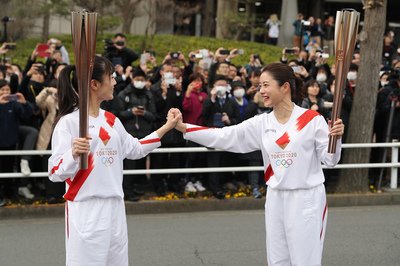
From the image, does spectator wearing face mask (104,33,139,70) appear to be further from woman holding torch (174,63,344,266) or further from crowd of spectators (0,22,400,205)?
woman holding torch (174,63,344,266)

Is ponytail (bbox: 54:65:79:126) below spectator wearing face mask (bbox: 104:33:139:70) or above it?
below

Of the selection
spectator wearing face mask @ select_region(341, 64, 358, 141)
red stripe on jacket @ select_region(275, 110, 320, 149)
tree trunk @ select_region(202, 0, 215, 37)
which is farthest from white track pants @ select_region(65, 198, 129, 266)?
tree trunk @ select_region(202, 0, 215, 37)

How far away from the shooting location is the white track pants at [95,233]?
3.57m

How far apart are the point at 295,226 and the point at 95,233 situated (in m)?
1.20

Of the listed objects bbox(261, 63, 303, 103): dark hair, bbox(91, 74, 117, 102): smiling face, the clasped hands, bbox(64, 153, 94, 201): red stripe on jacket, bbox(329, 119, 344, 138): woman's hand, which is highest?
bbox(261, 63, 303, 103): dark hair

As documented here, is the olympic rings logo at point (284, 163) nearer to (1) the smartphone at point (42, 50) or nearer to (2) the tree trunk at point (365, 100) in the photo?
(2) the tree trunk at point (365, 100)

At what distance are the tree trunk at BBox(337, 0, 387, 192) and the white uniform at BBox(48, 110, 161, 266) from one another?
5417 millimetres

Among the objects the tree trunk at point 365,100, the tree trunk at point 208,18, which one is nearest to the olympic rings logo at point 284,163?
the tree trunk at point 365,100

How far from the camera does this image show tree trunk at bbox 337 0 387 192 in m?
8.39

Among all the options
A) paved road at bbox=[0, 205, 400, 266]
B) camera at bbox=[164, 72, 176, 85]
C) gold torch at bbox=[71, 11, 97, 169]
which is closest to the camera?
gold torch at bbox=[71, 11, 97, 169]

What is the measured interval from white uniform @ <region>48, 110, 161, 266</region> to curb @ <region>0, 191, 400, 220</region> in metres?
3.93

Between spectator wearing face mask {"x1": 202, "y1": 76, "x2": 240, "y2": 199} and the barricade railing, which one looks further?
spectator wearing face mask {"x1": 202, "y1": 76, "x2": 240, "y2": 199}

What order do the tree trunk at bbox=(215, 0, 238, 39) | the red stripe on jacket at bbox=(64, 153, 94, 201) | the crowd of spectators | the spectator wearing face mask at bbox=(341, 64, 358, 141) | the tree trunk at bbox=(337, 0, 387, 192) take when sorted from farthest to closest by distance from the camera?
the tree trunk at bbox=(215, 0, 238, 39)
the spectator wearing face mask at bbox=(341, 64, 358, 141)
the tree trunk at bbox=(337, 0, 387, 192)
the crowd of spectators
the red stripe on jacket at bbox=(64, 153, 94, 201)

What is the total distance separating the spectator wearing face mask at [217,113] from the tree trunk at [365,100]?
1671 mm
